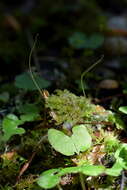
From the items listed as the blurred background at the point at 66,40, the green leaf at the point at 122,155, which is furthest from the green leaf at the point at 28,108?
the green leaf at the point at 122,155

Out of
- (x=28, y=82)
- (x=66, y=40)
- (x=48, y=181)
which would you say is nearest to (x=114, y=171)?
(x=48, y=181)

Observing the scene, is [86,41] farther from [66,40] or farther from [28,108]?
[28,108]

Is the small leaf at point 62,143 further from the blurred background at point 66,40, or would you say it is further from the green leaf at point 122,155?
the blurred background at point 66,40

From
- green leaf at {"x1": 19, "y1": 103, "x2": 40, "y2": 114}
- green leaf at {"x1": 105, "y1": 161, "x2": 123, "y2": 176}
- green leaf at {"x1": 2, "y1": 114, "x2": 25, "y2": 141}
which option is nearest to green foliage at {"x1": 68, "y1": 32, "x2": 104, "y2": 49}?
green leaf at {"x1": 19, "y1": 103, "x2": 40, "y2": 114}

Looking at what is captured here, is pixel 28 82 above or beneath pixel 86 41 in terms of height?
above

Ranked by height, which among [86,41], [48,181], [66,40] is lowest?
[66,40]

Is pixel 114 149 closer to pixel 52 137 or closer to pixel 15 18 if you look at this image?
pixel 52 137

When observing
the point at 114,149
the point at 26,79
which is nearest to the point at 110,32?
the point at 26,79

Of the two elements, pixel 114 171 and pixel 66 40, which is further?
pixel 66 40
